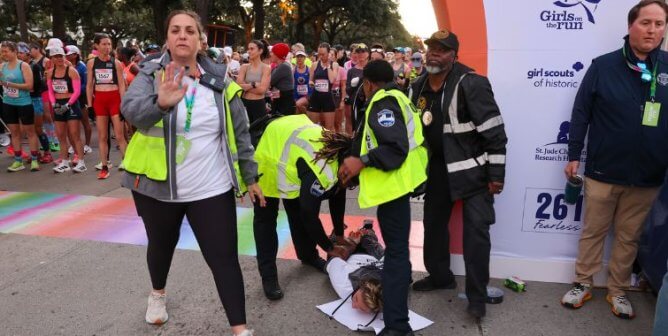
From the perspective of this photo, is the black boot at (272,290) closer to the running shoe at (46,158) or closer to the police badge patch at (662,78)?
the police badge patch at (662,78)

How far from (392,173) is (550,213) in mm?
1546

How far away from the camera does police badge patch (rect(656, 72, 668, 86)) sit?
115 inches

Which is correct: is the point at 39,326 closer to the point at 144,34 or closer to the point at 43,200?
the point at 43,200

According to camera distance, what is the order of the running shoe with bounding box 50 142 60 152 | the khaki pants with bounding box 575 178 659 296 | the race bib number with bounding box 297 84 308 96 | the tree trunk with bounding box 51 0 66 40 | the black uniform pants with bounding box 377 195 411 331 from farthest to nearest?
the tree trunk with bounding box 51 0 66 40
the race bib number with bounding box 297 84 308 96
the running shoe with bounding box 50 142 60 152
the khaki pants with bounding box 575 178 659 296
the black uniform pants with bounding box 377 195 411 331

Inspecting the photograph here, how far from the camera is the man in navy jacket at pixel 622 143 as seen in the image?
9.62ft

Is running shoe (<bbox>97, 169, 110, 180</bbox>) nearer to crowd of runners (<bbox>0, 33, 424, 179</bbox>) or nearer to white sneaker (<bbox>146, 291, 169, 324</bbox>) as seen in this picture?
crowd of runners (<bbox>0, 33, 424, 179</bbox>)

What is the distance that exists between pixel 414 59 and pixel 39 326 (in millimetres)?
8241

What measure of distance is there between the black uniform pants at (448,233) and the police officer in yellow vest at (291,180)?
0.66 meters

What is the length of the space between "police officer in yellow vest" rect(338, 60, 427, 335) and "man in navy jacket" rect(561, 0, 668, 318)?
1159 millimetres

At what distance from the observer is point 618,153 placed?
119 inches

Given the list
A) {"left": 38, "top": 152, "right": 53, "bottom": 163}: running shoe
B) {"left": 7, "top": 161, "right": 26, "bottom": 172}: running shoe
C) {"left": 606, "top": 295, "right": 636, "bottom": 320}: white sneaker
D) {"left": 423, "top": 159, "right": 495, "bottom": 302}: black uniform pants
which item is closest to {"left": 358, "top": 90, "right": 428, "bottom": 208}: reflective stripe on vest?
{"left": 423, "top": 159, "right": 495, "bottom": 302}: black uniform pants

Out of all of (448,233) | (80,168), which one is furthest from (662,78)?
(80,168)

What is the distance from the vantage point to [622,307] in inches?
126

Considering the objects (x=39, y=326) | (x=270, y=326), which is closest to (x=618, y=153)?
(x=270, y=326)
